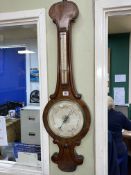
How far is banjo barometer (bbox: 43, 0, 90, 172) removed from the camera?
56.2 inches

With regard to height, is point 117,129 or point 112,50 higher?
point 112,50

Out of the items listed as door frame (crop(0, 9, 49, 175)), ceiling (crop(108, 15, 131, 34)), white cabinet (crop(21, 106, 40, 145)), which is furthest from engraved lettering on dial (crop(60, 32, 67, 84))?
ceiling (crop(108, 15, 131, 34))

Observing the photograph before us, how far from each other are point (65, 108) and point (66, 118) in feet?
0.22

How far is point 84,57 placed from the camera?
1.46 metres

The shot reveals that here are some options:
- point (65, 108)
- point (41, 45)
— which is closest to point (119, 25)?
point (41, 45)

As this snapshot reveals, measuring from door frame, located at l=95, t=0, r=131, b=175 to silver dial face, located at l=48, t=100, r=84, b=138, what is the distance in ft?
0.40

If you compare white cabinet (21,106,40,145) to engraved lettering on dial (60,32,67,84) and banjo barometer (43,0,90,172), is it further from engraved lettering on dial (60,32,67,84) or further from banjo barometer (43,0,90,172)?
engraved lettering on dial (60,32,67,84)

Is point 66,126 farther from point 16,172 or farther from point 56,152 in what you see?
point 16,172

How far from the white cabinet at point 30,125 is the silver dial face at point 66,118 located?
0.25m

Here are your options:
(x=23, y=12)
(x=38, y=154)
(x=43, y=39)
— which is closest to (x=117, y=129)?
(x=38, y=154)

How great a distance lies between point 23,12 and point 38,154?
1054mm

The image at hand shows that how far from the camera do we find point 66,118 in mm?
1512

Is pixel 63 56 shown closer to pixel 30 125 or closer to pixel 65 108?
pixel 65 108

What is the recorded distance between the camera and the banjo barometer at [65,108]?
1428 mm
